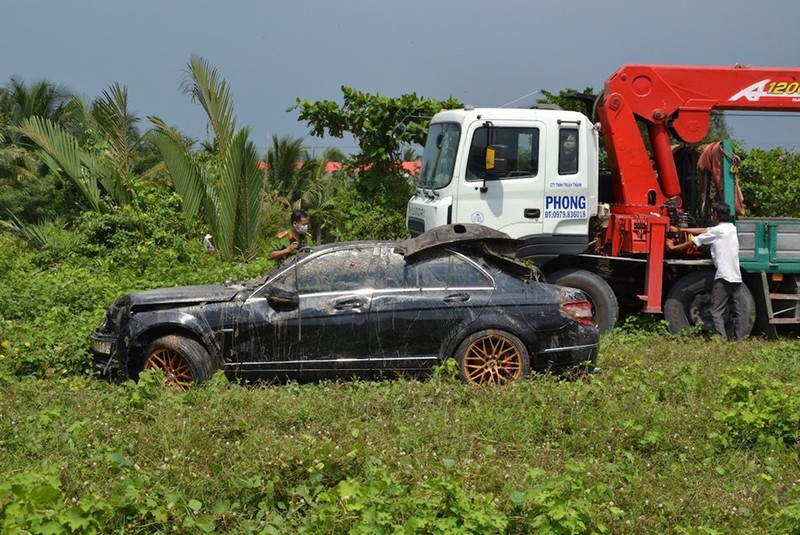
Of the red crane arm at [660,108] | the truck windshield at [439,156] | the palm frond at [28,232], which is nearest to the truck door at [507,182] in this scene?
the truck windshield at [439,156]

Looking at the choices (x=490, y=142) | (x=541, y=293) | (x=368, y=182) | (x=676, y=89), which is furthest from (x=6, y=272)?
(x=676, y=89)

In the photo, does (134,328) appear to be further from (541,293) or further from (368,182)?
(368,182)

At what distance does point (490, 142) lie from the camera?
1120 centimetres

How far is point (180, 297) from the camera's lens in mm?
8656

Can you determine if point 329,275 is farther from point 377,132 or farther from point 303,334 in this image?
point 377,132

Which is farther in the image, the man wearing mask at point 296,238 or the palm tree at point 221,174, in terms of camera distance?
the palm tree at point 221,174

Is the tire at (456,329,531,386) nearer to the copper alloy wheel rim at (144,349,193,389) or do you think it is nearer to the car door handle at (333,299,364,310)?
the car door handle at (333,299,364,310)

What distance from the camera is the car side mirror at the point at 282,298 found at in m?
8.52

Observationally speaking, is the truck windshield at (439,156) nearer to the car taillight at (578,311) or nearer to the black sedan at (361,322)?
the black sedan at (361,322)

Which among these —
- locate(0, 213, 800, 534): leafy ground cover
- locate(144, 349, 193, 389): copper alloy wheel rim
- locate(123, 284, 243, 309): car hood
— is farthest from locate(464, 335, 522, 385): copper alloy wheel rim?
locate(144, 349, 193, 389): copper alloy wheel rim

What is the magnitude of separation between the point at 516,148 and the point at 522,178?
0.38 m

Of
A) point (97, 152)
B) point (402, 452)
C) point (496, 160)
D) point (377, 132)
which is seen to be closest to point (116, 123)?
point (97, 152)

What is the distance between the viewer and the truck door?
11188 millimetres

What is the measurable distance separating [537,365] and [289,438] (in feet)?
10.6
